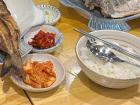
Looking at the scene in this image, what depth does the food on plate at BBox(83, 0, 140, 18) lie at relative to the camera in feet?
3.63

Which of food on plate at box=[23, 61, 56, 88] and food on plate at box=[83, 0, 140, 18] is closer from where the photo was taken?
food on plate at box=[23, 61, 56, 88]

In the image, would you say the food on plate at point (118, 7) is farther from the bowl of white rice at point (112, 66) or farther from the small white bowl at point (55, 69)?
the small white bowl at point (55, 69)

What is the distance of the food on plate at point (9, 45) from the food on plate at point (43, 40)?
130 millimetres

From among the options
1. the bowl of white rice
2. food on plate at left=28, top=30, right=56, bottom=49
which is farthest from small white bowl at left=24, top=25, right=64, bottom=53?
the bowl of white rice

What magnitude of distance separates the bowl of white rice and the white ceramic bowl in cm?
23

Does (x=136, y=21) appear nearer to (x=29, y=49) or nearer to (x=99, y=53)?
(x=99, y=53)

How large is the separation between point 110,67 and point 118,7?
356mm

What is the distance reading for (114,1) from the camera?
110cm

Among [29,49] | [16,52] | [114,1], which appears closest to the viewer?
[16,52]

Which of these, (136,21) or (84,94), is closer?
(84,94)

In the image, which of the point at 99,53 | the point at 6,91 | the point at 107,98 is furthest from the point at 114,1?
the point at 6,91

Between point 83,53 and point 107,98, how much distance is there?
0.49 ft

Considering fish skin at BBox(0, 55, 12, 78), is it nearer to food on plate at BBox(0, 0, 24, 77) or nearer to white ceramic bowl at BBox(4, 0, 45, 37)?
food on plate at BBox(0, 0, 24, 77)

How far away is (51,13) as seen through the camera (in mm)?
1167
